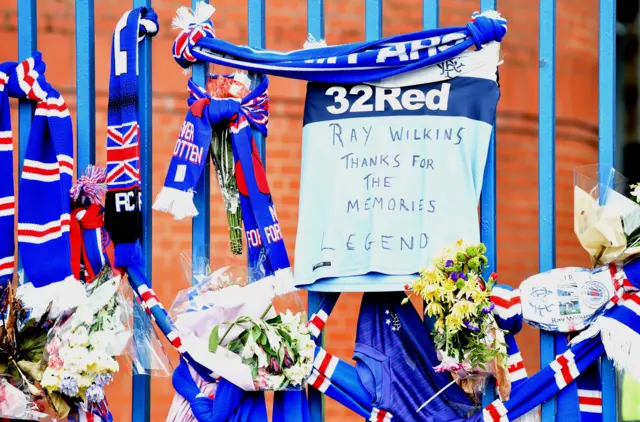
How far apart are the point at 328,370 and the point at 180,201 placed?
0.68 m

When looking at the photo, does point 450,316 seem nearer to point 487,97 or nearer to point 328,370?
point 328,370

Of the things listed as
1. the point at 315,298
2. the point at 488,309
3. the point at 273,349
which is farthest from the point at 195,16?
the point at 488,309

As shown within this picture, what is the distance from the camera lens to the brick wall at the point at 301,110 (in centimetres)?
427

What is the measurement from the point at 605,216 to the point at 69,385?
5.34 feet

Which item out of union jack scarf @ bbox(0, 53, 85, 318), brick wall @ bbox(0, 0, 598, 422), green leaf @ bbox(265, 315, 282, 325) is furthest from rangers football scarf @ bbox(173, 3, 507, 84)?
brick wall @ bbox(0, 0, 598, 422)

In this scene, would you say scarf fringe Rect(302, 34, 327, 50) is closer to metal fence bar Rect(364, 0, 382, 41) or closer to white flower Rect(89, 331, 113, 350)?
metal fence bar Rect(364, 0, 382, 41)

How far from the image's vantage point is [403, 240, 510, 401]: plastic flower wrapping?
2.78 meters

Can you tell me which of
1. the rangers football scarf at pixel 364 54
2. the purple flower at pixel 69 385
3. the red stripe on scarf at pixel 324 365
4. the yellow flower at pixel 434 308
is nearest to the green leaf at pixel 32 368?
the purple flower at pixel 69 385

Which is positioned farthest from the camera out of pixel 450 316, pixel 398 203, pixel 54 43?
pixel 54 43

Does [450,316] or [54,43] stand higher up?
[54,43]

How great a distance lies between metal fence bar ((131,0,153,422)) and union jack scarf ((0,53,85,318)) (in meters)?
0.23

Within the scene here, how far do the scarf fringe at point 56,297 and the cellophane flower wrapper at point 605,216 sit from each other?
4.94 feet

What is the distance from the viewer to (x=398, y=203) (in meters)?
2.97

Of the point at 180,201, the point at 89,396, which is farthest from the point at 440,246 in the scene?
the point at 89,396
